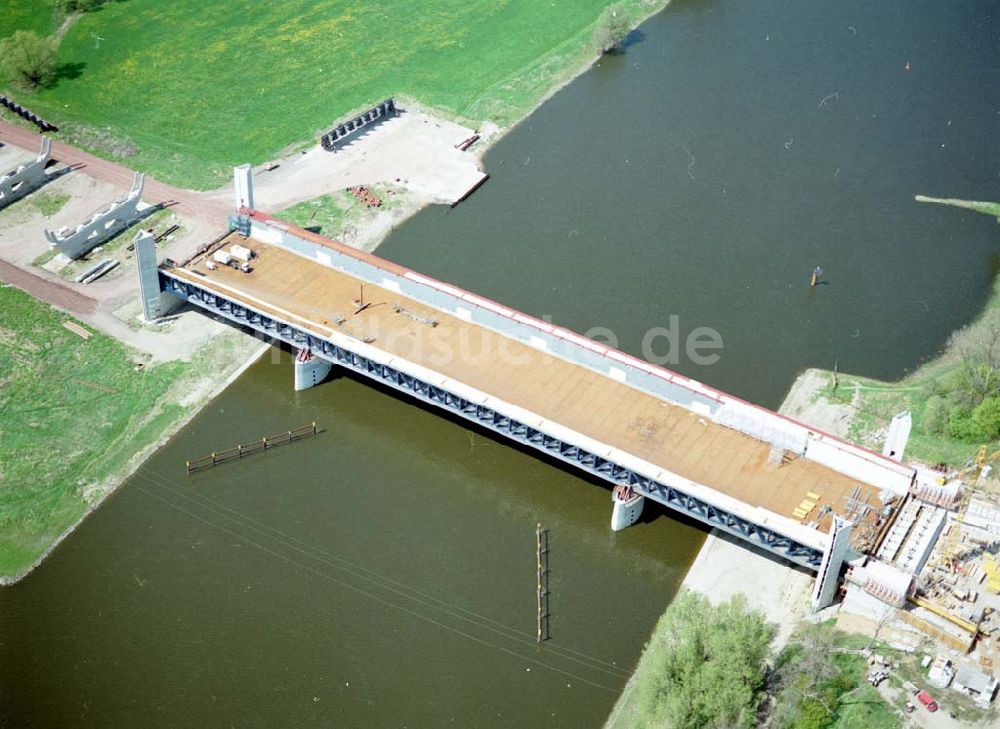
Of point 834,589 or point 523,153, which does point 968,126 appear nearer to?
point 523,153

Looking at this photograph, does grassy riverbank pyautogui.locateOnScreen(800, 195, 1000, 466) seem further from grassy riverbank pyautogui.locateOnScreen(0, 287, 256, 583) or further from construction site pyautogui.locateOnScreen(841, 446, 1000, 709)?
grassy riverbank pyautogui.locateOnScreen(0, 287, 256, 583)

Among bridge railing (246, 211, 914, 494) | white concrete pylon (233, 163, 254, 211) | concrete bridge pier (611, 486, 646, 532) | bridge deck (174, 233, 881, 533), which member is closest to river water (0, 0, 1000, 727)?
concrete bridge pier (611, 486, 646, 532)

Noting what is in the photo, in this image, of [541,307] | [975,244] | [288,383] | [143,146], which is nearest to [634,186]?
[541,307]

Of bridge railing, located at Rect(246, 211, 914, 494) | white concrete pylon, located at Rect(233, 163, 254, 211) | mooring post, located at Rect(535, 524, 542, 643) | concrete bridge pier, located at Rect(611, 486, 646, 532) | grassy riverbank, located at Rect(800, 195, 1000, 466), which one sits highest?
white concrete pylon, located at Rect(233, 163, 254, 211)

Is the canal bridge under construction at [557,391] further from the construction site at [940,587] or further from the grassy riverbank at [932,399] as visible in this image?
the grassy riverbank at [932,399]

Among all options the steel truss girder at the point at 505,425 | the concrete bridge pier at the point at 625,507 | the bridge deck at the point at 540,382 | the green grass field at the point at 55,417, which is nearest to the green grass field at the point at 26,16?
the green grass field at the point at 55,417

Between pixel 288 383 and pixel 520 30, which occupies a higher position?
pixel 520 30
